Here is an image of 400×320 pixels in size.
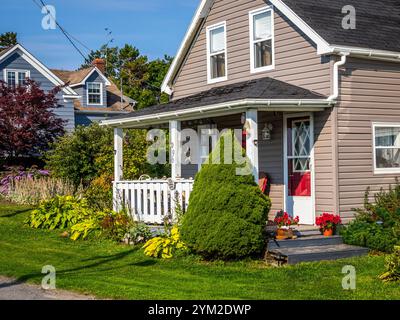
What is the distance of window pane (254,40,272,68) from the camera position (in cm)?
1633

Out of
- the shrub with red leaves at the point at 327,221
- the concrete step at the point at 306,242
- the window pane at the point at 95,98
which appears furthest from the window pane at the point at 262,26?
the window pane at the point at 95,98

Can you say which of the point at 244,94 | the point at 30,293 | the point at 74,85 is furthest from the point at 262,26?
the point at 74,85

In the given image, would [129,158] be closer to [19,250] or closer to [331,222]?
[19,250]

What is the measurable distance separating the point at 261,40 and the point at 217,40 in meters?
1.94

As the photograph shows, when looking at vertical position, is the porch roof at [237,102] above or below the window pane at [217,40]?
below

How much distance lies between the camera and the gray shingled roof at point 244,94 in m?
13.9

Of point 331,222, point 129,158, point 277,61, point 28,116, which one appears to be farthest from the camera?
point 28,116

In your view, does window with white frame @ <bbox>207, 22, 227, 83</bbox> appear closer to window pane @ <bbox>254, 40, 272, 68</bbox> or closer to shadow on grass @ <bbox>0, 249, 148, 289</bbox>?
window pane @ <bbox>254, 40, 272, 68</bbox>

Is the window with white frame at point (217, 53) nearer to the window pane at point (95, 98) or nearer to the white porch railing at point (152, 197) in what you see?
the white porch railing at point (152, 197)

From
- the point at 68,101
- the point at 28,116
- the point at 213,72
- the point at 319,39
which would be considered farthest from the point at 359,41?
the point at 68,101

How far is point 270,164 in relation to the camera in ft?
53.2

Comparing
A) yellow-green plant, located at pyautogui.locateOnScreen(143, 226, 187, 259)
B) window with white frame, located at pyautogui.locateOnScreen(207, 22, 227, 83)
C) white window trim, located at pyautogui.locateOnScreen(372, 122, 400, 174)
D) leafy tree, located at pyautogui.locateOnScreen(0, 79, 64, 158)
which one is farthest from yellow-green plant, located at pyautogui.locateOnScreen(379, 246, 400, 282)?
leafy tree, located at pyautogui.locateOnScreen(0, 79, 64, 158)
